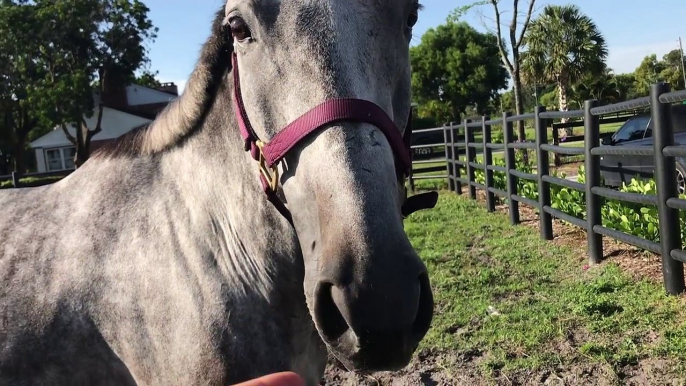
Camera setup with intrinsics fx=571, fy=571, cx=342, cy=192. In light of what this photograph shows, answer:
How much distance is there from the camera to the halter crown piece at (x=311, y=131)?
4.63 ft

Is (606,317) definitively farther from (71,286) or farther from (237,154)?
(71,286)

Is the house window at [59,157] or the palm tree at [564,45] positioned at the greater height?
the palm tree at [564,45]

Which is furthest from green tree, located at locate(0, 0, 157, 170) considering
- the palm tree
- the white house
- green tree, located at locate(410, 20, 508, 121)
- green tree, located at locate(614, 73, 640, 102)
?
green tree, located at locate(614, 73, 640, 102)

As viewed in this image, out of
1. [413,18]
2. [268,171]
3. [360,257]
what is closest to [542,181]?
[413,18]

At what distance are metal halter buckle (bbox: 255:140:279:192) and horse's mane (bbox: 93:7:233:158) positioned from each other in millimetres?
417

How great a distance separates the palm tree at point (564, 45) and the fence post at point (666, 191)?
17.6 metres

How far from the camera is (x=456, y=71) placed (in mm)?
34500

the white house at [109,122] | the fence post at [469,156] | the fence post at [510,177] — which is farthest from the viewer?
the white house at [109,122]

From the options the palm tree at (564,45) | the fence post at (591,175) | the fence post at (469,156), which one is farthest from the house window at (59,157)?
the fence post at (591,175)

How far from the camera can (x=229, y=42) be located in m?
1.86

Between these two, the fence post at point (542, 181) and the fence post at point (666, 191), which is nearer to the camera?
the fence post at point (666, 191)

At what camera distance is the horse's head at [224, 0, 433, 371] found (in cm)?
126

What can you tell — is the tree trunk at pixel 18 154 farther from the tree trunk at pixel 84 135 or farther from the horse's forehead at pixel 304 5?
the horse's forehead at pixel 304 5

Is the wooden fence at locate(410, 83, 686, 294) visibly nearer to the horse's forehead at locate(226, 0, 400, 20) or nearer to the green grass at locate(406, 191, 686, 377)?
the green grass at locate(406, 191, 686, 377)
